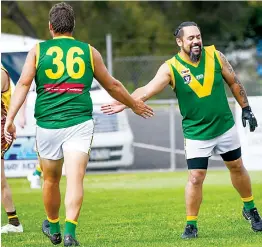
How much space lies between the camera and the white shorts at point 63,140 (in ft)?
30.5

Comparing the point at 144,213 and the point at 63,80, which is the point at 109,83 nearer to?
the point at 63,80

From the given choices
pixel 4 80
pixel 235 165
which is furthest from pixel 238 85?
pixel 4 80

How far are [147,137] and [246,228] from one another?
11.7 meters

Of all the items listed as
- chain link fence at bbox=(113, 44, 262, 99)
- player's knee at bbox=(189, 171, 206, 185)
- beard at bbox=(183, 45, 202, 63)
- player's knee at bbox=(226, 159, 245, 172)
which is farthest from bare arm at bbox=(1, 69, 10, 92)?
chain link fence at bbox=(113, 44, 262, 99)

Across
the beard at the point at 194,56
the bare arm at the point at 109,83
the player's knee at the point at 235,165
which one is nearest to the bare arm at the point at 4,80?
the bare arm at the point at 109,83

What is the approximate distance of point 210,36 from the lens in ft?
137

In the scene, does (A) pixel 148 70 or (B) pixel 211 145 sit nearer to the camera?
(B) pixel 211 145

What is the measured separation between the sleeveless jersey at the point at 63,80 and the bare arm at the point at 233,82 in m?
1.49

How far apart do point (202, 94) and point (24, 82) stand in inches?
69.1

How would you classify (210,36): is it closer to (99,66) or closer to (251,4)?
(251,4)

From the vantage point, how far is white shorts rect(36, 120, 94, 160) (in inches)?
366

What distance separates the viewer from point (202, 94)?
10117mm

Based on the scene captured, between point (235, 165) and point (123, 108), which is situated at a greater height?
point (123, 108)

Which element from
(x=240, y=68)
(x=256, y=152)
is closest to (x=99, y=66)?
(x=256, y=152)
